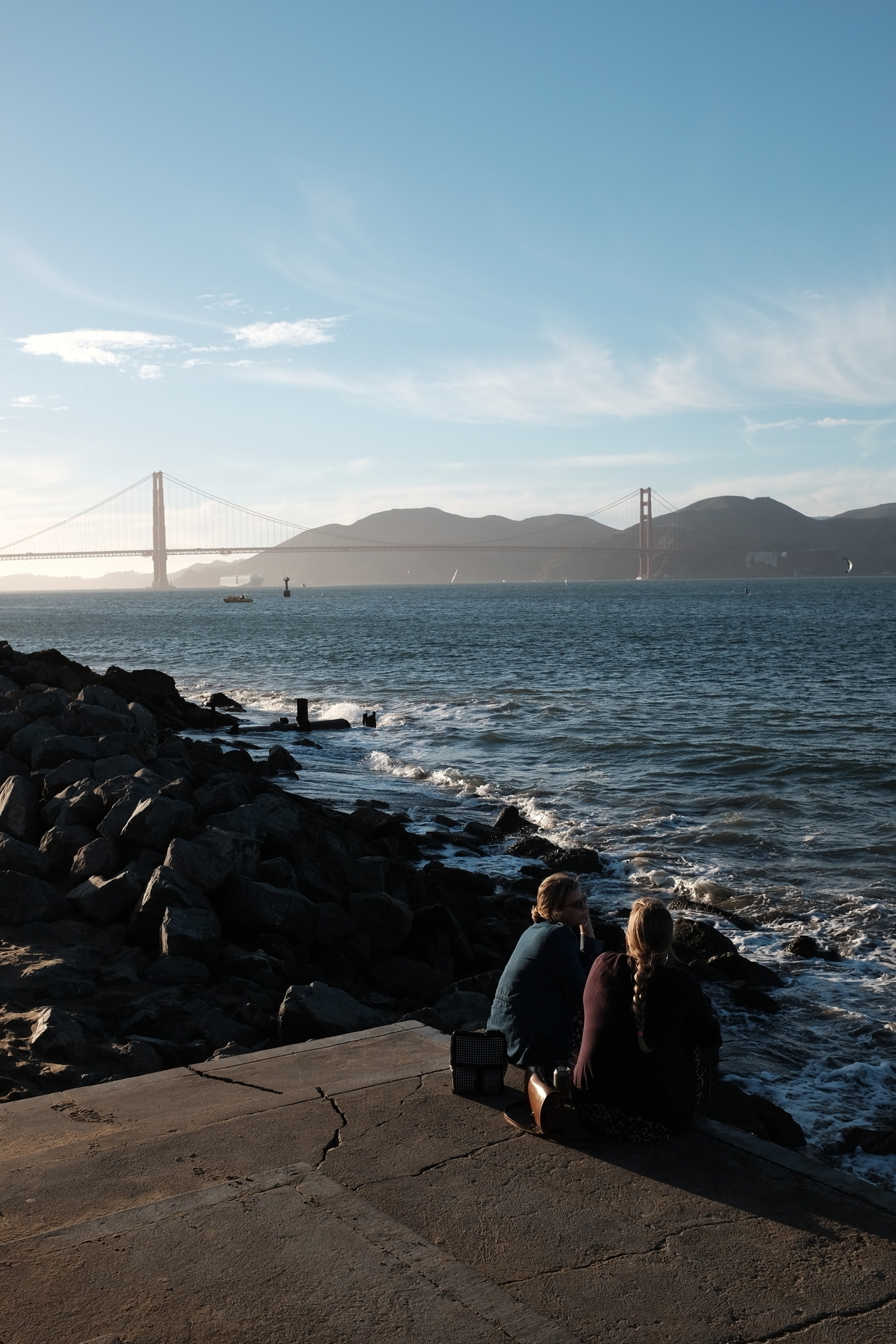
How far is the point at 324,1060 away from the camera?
5.06 m

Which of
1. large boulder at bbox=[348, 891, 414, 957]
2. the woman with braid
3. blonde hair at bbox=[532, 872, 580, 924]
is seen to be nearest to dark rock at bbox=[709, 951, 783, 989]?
large boulder at bbox=[348, 891, 414, 957]

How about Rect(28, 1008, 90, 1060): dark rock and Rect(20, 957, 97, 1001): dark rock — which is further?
Rect(20, 957, 97, 1001): dark rock

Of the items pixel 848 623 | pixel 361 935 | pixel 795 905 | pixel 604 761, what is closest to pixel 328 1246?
pixel 361 935

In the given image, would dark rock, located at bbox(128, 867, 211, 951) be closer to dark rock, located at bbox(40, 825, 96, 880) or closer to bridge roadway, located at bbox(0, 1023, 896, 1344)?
dark rock, located at bbox(40, 825, 96, 880)

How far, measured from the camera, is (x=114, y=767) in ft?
35.1

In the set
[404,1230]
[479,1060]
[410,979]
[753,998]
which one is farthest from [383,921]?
[404,1230]

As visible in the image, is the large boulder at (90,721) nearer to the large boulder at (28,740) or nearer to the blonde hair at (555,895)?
the large boulder at (28,740)

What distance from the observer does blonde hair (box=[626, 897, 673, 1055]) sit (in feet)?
13.1

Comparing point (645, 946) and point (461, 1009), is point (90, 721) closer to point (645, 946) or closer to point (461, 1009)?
point (461, 1009)

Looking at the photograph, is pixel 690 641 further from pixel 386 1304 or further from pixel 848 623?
pixel 386 1304

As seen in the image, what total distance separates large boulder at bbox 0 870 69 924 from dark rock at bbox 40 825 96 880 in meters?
0.79

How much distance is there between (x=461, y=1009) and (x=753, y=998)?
7.93 ft

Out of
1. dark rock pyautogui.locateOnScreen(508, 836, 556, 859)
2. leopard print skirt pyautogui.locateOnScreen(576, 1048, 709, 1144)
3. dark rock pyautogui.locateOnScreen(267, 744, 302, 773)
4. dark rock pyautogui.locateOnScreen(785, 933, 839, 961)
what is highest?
leopard print skirt pyautogui.locateOnScreen(576, 1048, 709, 1144)

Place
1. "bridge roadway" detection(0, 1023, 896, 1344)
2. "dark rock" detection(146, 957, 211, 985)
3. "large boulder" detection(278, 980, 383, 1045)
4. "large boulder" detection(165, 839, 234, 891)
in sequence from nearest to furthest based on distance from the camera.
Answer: "bridge roadway" detection(0, 1023, 896, 1344) → "large boulder" detection(278, 980, 383, 1045) → "dark rock" detection(146, 957, 211, 985) → "large boulder" detection(165, 839, 234, 891)
